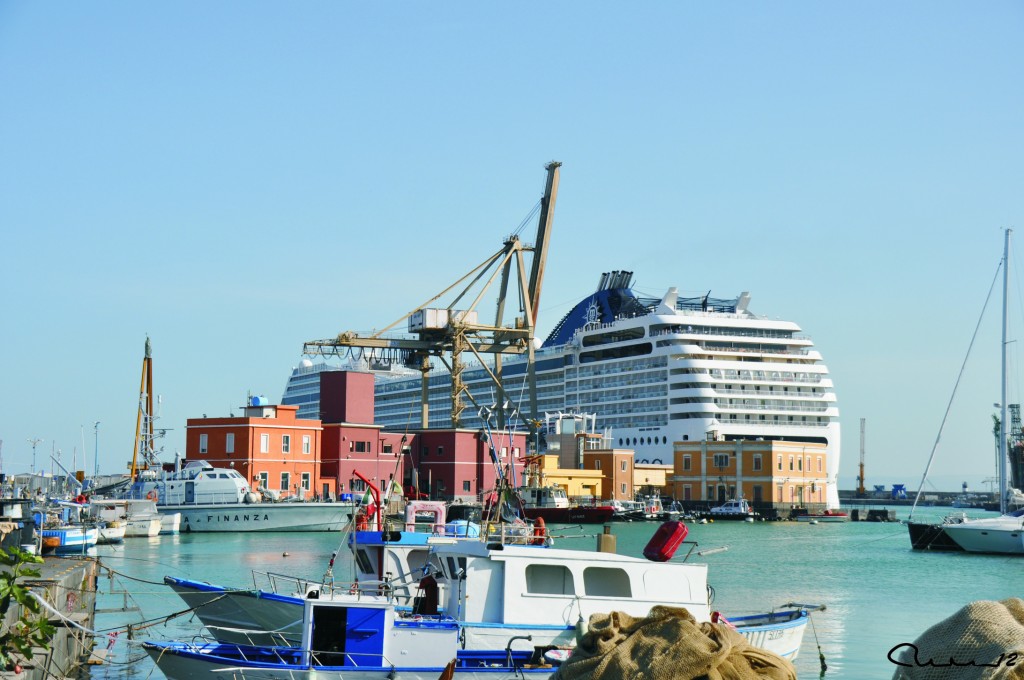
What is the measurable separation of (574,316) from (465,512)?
50862 mm

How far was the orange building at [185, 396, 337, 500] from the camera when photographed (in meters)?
62.2

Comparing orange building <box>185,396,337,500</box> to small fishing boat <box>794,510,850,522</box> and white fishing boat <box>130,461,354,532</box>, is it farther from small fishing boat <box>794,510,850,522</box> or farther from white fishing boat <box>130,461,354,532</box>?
small fishing boat <box>794,510,850,522</box>

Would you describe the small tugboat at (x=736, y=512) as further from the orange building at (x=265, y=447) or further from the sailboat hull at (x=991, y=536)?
the sailboat hull at (x=991, y=536)

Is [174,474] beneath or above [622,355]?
beneath

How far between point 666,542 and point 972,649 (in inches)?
521

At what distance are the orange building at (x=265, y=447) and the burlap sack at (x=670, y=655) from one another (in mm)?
57549

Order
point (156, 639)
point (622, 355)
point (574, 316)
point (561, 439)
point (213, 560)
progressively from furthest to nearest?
point (574, 316), point (622, 355), point (561, 439), point (213, 560), point (156, 639)

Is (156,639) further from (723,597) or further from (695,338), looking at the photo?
(695,338)

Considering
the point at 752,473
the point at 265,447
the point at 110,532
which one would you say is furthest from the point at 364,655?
the point at 752,473

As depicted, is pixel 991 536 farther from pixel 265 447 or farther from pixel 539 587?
pixel 539 587

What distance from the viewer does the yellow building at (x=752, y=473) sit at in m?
81.6

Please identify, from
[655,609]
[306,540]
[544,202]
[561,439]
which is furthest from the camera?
[561,439]

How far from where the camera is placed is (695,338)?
3597 inches

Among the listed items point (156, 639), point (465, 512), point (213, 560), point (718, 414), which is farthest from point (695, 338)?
point (156, 639)
